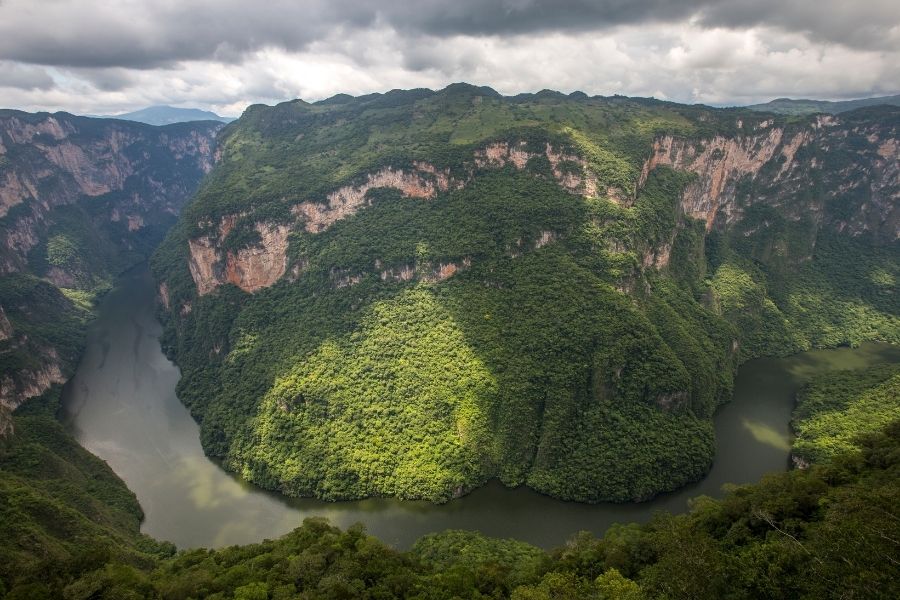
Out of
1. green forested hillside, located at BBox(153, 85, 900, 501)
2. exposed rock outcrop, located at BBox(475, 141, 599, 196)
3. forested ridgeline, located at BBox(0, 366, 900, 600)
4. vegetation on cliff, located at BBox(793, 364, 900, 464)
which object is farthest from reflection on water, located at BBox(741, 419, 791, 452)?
exposed rock outcrop, located at BBox(475, 141, 599, 196)

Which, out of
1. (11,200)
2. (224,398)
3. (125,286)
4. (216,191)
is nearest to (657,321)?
(224,398)

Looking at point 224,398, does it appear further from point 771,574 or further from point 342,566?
point 771,574

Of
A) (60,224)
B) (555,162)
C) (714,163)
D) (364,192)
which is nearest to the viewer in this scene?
(555,162)

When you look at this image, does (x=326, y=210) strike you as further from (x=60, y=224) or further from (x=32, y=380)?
(x=60, y=224)

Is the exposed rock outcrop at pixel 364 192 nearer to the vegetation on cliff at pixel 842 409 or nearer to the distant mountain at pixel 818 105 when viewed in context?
the vegetation on cliff at pixel 842 409

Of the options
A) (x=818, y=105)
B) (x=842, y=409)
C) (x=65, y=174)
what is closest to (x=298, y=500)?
(x=842, y=409)

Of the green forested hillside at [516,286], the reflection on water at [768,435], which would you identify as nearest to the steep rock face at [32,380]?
the green forested hillside at [516,286]
